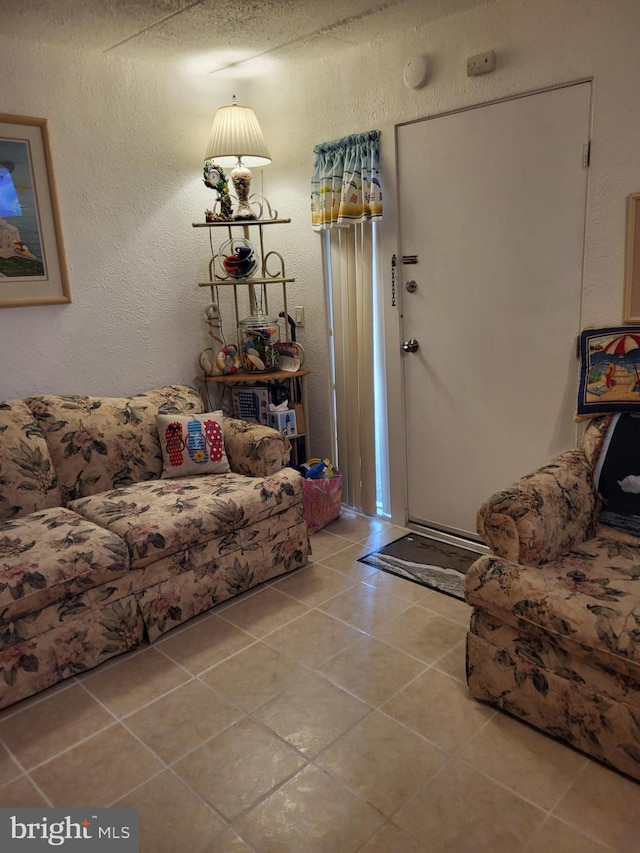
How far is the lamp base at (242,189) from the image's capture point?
3.31 meters

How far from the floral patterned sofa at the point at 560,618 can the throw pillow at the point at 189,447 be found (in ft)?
4.58

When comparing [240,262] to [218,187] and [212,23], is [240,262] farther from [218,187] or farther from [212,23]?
[212,23]

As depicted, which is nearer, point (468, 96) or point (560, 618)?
point (560, 618)

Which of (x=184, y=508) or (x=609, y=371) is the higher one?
(x=609, y=371)

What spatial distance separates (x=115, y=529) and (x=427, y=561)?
1.42 m

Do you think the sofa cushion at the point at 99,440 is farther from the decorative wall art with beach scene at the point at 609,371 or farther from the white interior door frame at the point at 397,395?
the decorative wall art with beach scene at the point at 609,371

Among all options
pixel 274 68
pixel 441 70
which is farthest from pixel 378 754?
pixel 274 68

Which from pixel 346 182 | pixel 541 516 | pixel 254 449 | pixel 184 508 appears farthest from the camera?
pixel 346 182

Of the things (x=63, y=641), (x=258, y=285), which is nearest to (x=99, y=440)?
(x=63, y=641)

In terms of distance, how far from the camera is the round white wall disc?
9.18 feet

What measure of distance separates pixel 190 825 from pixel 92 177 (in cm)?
273

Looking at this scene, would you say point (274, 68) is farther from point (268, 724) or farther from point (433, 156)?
point (268, 724)

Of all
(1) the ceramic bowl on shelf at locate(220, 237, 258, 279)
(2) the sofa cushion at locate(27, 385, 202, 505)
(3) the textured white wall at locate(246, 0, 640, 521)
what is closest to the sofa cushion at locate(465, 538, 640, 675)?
(3) the textured white wall at locate(246, 0, 640, 521)

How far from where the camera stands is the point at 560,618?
5.73ft
